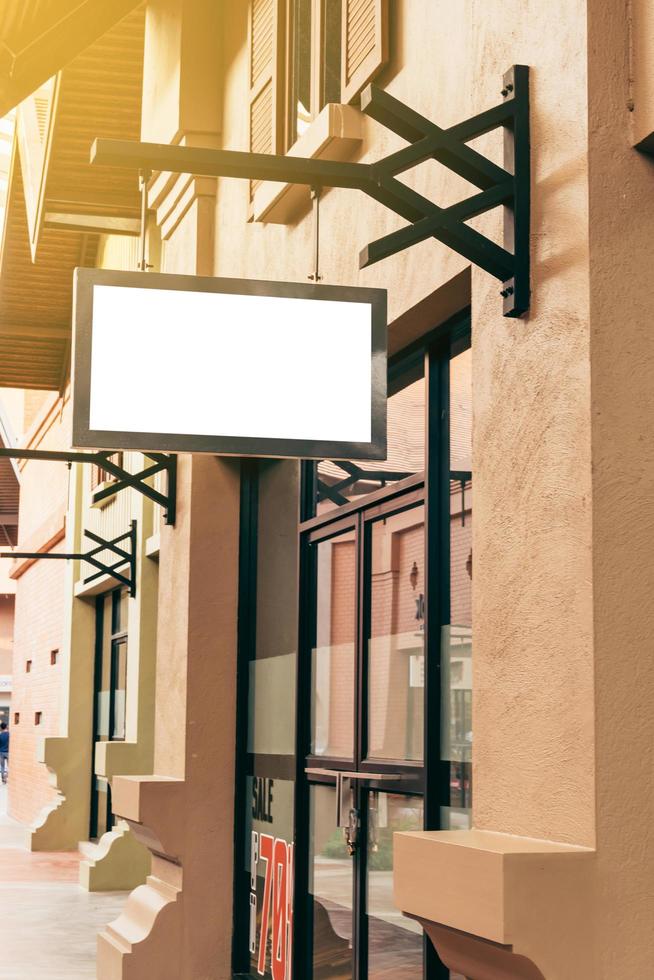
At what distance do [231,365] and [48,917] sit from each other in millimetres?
7668

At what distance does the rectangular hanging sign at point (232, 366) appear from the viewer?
163 inches

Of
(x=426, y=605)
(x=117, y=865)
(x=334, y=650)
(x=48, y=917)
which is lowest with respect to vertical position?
(x=48, y=917)

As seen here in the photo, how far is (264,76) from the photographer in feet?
→ 22.5

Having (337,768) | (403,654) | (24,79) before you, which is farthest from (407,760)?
(24,79)

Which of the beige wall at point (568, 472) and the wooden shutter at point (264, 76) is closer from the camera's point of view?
the beige wall at point (568, 472)

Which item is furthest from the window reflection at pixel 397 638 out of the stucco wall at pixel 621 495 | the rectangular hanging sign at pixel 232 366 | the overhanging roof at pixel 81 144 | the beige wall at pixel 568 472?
the overhanging roof at pixel 81 144

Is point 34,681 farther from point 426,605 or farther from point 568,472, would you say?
point 568,472

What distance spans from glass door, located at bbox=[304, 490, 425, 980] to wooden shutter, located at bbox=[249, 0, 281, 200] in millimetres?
1966

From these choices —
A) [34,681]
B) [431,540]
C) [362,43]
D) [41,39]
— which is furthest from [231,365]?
[34,681]

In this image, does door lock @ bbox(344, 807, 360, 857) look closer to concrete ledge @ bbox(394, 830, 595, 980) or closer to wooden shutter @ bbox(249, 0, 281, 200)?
concrete ledge @ bbox(394, 830, 595, 980)

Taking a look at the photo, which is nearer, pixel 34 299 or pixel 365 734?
pixel 365 734

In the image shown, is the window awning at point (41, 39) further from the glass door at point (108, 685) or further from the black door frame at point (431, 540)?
the glass door at point (108, 685)

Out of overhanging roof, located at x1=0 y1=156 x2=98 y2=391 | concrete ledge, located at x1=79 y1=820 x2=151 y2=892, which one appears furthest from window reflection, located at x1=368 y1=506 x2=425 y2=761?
overhanging roof, located at x1=0 y1=156 x2=98 y2=391

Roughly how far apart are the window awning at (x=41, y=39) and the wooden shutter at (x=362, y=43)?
73.2 inches
